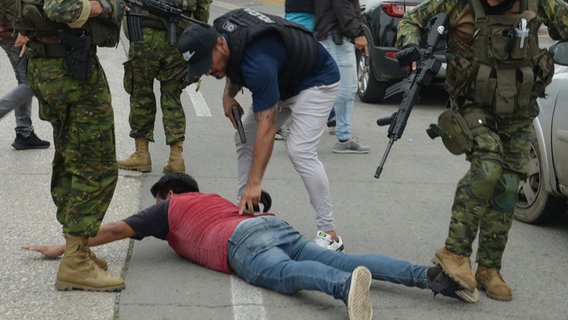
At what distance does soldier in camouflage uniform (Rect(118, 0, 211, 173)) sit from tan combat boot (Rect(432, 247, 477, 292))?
9.95 ft

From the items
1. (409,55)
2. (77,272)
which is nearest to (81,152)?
(77,272)

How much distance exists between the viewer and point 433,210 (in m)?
6.71

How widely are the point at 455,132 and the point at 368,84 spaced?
5782 millimetres

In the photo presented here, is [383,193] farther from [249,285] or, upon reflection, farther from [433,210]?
[249,285]

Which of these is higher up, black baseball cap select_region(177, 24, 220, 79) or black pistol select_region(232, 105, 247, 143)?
black baseball cap select_region(177, 24, 220, 79)

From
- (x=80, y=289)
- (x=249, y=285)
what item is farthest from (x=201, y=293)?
(x=80, y=289)

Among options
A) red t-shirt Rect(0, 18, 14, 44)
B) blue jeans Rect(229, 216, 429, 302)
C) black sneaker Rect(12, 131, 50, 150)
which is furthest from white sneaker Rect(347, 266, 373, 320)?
black sneaker Rect(12, 131, 50, 150)

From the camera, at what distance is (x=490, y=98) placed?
4848 millimetres

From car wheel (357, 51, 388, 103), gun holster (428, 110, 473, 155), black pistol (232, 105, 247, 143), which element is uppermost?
gun holster (428, 110, 473, 155)

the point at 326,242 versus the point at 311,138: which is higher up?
the point at 311,138

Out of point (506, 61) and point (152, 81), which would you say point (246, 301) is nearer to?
point (506, 61)

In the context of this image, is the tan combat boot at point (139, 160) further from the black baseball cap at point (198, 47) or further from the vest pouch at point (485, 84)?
the vest pouch at point (485, 84)

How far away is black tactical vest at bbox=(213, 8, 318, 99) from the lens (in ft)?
16.3

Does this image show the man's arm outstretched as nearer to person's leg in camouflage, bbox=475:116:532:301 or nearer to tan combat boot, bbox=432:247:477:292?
tan combat boot, bbox=432:247:477:292
